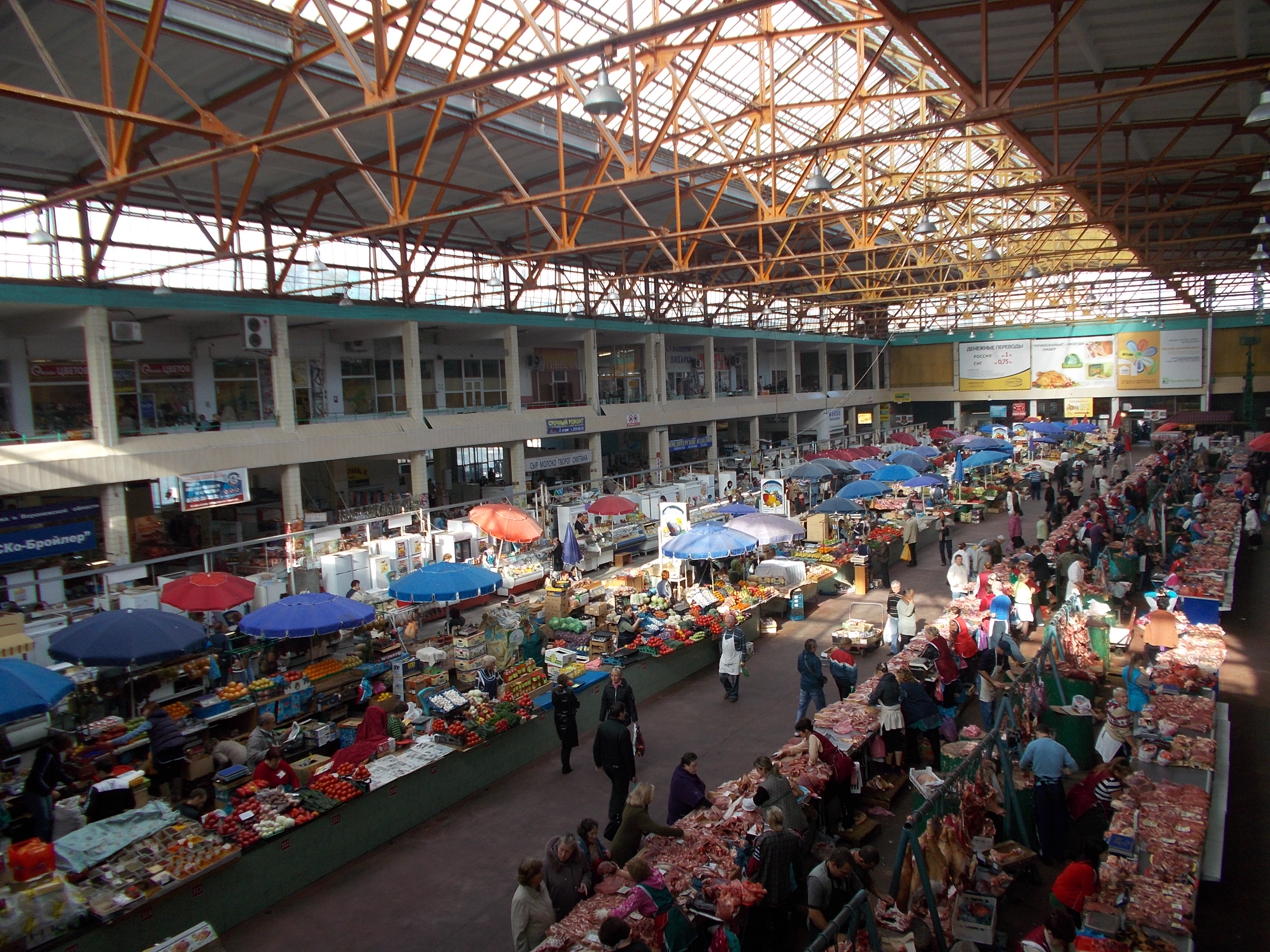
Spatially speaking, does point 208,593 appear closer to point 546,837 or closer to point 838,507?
point 546,837

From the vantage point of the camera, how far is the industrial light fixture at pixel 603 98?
24.0ft

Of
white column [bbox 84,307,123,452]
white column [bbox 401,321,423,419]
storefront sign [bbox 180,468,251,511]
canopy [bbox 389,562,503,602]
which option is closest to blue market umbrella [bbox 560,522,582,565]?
canopy [bbox 389,562,503,602]

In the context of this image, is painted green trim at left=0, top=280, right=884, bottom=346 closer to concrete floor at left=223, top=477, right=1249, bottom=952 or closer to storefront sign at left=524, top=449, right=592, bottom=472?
storefront sign at left=524, top=449, right=592, bottom=472

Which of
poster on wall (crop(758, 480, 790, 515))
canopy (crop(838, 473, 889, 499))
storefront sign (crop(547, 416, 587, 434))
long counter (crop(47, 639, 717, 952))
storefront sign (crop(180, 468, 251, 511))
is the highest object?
storefront sign (crop(547, 416, 587, 434))

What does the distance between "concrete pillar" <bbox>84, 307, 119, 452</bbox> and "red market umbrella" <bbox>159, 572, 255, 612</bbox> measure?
A: 5.17 metres

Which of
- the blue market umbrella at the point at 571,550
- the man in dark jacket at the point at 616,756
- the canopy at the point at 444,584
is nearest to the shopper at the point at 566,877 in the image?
the man in dark jacket at the point at 616,756

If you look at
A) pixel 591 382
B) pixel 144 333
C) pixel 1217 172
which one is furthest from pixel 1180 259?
pixel 144 333

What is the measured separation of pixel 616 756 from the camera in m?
7.87

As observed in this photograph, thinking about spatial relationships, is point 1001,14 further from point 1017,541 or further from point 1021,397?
point 1021,397

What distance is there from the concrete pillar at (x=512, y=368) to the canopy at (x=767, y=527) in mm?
10626

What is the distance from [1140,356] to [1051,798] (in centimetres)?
4439

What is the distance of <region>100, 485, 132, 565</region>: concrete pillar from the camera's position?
1573 cm

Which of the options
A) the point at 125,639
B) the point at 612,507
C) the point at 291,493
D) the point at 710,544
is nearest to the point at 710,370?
the point at 612,507

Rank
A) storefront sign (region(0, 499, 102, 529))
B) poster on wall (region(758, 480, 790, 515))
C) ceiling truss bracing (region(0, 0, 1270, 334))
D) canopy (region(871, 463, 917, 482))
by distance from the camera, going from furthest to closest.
A: canopy (region(871, 463, 917, 482)), poster on wall (region(758, 480, 790, 515)), storefront sign (region(0, 499, 102, 529)), ceiling truss bracing (region(0, 0, 1270, 334))
